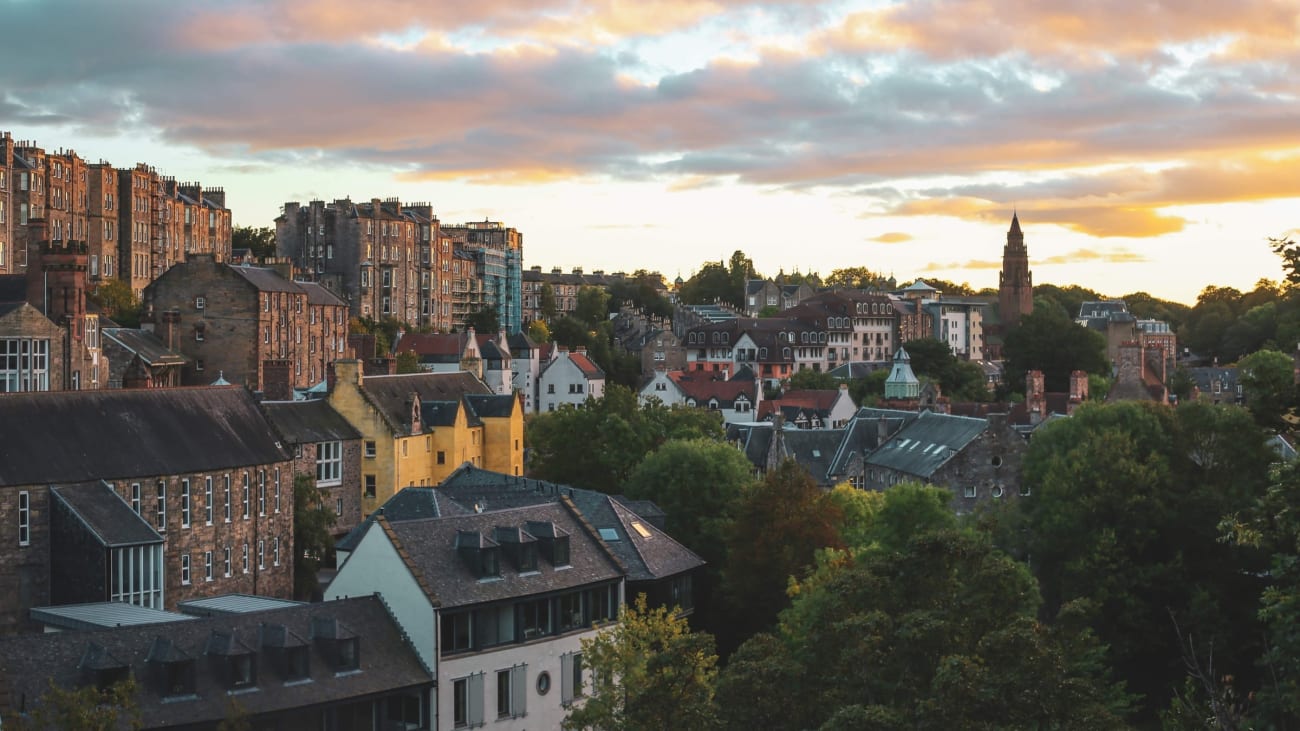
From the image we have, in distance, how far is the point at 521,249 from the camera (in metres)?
183

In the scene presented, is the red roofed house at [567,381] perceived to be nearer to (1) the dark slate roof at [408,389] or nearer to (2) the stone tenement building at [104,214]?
(2) the stone tenement building at [104,214]

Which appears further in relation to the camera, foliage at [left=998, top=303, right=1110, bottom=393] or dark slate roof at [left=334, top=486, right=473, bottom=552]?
foliage at [left=998, top=303, right=1110, bottom=393]

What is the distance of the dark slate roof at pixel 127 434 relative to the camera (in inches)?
1815

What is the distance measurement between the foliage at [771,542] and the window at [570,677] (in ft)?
34.0

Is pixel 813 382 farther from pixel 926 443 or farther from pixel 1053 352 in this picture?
pixel 926 443

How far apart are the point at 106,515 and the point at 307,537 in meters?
13.1

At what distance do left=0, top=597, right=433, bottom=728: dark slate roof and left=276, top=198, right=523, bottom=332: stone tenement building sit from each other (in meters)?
87.4

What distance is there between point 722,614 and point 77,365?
30.6 meters

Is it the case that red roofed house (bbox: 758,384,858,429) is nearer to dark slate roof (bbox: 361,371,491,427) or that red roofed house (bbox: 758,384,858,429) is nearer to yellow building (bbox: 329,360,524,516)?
dark slate roof (bbox: 361,371,491,427)

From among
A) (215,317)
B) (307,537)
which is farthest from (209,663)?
(215,317)

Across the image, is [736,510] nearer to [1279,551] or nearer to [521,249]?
[1279,551]

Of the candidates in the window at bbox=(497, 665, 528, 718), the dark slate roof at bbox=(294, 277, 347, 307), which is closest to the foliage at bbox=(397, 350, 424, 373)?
the dark slate roof at bbox=(294, 277, 347, 307)

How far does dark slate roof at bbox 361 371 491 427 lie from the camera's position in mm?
70562

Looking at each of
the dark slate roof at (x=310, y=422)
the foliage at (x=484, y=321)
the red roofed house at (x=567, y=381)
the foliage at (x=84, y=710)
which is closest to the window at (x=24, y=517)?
the foliage at (x=84, y=710)
